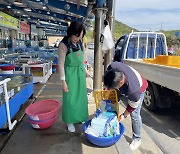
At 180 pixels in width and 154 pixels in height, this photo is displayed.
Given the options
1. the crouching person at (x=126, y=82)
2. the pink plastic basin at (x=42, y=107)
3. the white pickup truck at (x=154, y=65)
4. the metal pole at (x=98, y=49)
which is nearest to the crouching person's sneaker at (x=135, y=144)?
the crouching person at (x=126, y=82)

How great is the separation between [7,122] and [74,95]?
1.15 m

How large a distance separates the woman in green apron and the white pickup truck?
1.65 meters

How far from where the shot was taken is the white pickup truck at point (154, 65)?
12.3 feet

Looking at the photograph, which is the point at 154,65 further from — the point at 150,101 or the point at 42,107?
the point at 42,107

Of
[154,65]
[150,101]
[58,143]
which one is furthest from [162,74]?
[58,143]

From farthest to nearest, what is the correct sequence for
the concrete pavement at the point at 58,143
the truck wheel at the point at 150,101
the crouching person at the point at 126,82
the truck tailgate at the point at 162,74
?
the truck wheel at the point at 150,101, the truck tailgate at the point at 162,74, the concrete pavement at the point at 58,143, the crouching person at the point at 126,82

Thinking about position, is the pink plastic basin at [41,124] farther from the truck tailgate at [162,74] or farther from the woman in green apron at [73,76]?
the truck tailgate at [162,74]

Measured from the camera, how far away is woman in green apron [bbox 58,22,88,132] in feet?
9.61

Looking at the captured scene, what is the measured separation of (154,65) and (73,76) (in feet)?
6.37

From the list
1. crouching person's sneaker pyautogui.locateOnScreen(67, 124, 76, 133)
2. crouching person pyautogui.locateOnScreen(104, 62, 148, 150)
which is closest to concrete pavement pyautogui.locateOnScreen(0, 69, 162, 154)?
crouching person's sneaker pyautogui.locateOnScreen(67, 124, 76, 133)

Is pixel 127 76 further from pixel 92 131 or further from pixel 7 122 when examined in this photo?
pixel 7 122

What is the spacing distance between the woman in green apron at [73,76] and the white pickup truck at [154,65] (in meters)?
1.65

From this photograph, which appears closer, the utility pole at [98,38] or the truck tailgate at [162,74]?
the truck tailgate at [162,74]

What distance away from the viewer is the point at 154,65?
163 inches
